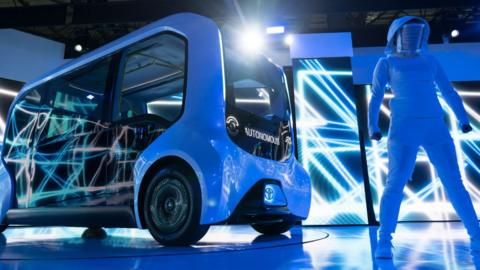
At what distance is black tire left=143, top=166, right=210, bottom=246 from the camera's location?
2.29 meters

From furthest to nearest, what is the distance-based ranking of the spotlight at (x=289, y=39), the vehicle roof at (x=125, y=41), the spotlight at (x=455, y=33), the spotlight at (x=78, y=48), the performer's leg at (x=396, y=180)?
the spotlight at (x=78, y=48) < the spotlight at (x=455, y=33) < the spotlight at (x=289, y=39) < the vehicle roof at (x=125, y=41) < the performer's leg at (x=396, y=180)

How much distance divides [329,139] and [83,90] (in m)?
3.64

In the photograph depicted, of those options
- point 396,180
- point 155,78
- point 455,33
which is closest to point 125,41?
point 155,78

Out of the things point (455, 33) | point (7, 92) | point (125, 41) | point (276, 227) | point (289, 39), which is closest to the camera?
point (125, 41)

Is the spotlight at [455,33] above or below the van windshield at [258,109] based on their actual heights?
above

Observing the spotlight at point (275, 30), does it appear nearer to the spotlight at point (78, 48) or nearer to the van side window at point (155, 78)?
the van side window at point (155, 78)

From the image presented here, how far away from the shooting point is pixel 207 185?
2.23m

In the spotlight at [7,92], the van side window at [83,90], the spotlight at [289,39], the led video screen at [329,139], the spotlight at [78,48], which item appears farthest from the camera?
the spotlight at [78,48]

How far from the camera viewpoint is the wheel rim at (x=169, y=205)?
93.0 inches

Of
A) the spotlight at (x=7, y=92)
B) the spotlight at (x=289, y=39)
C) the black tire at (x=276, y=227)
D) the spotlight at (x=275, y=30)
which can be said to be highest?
the spotlight at (x=275, y=30)

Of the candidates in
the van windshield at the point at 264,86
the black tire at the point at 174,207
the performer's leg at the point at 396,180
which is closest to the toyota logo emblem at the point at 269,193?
the black tire at the point at 174,207

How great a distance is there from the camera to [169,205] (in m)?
2.45

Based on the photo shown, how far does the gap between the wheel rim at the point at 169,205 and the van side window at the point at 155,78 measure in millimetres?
462

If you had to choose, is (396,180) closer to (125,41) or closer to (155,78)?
(155,78)
